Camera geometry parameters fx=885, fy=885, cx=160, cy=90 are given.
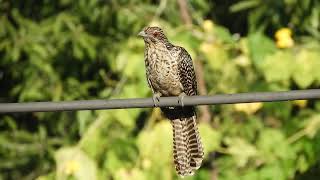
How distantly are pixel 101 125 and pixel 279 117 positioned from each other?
0.97 meters

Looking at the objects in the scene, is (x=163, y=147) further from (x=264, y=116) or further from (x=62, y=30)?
(x=62, y=30)

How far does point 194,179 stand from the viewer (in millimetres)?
4656

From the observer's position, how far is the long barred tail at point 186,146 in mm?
4176

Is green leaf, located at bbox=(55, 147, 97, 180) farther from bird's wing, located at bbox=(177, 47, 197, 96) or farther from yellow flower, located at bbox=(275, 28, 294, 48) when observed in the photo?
yellow flower, located at bbox=(275, 28, 294, 48)

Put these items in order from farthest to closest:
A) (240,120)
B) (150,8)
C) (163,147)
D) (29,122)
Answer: (29,122) → (150,8) → (240,120) → (163,147)

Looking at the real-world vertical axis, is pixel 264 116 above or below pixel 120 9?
below

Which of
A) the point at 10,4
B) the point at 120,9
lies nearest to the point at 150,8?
the point at 120,9

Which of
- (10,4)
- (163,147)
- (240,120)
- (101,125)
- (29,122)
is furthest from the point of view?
(29,122)

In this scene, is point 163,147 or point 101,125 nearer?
point 163,147

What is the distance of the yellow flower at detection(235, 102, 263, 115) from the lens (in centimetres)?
471

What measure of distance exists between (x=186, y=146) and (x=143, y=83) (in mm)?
487

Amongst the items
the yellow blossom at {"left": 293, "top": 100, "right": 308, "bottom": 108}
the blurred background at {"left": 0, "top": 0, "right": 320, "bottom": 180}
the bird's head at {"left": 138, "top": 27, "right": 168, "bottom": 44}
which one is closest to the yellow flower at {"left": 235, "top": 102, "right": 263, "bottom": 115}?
the blurred background at {"left": 0, "top": 0, "right": 320, "bottom": 180}

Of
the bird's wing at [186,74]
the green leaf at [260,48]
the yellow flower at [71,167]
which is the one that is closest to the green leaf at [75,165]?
the yellow flower at [71,167]

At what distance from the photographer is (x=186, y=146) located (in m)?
4.23
